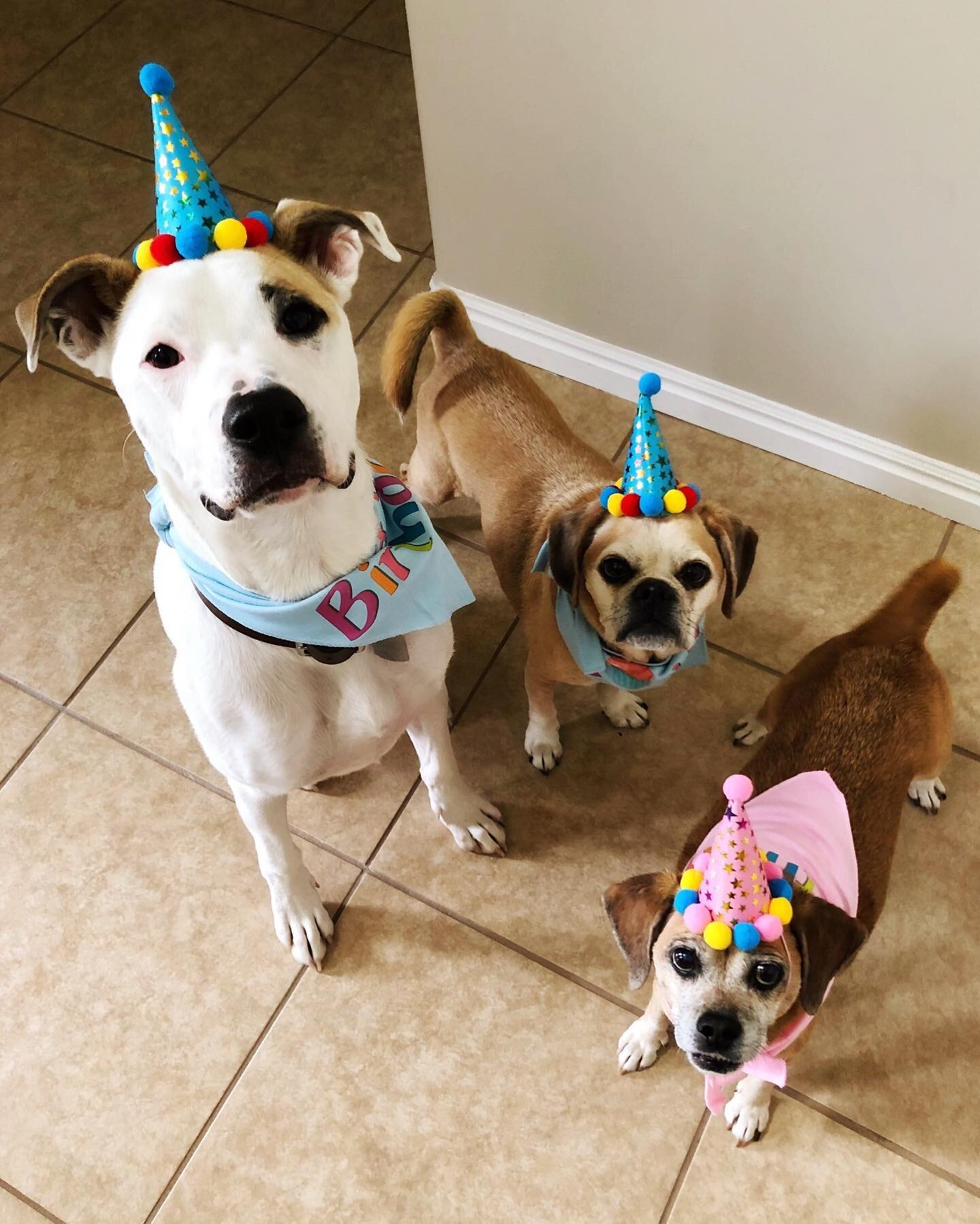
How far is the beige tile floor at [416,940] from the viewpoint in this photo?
6.06ft

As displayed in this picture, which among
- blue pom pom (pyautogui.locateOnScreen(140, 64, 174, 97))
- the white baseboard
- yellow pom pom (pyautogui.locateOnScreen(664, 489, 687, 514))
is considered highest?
blue pom pom (pyautogui.locateOnScreen(140, 64, 174, 97))

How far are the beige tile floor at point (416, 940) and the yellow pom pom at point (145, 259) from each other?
1312mm

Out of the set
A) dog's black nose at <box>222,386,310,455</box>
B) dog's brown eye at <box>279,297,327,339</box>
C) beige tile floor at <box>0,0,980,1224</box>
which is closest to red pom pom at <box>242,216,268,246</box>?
dog's brown eye at <box>279,297,327,339</box>

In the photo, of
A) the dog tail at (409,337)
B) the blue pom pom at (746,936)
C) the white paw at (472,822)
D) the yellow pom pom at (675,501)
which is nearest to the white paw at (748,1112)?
the blue pom pom at (746,936)

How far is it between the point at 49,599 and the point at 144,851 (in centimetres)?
75

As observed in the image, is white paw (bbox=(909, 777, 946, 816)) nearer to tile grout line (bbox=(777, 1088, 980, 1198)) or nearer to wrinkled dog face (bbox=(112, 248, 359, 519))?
tile grout line (bbox=(777, 1088, 980, 1198))

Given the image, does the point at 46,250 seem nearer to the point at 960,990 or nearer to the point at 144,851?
the point at 144,851

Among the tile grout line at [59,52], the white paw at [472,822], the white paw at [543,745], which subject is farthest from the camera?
the tile grout line at [59,52]

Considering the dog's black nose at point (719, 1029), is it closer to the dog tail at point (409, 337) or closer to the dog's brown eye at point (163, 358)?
the dog's brown eye at point (163, 358)

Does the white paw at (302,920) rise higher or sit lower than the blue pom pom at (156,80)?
lower

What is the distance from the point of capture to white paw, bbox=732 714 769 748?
7.27 feet

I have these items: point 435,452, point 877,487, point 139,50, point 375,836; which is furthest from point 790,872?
point 139,50

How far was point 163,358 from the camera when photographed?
1191 millimetres

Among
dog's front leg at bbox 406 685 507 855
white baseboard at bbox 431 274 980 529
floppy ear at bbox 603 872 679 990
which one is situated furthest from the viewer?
white baseboard at bbox 431 274 980 529
